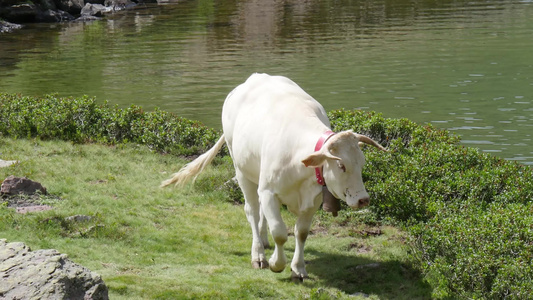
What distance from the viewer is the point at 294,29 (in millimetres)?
38969

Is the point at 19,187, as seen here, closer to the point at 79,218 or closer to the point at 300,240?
the point at 79,218

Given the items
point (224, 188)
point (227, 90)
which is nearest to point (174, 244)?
point (224, 188)

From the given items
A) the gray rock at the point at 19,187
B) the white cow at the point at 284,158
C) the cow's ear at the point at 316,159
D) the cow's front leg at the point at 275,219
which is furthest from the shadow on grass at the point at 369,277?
the gray rock at the point at 19,187

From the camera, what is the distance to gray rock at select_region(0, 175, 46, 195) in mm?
10725

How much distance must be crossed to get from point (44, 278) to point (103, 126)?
9.47m

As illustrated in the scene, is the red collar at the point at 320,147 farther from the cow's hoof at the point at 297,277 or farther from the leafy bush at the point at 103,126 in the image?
the leafy bush at the point at 103,126

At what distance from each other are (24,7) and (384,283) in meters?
45.0

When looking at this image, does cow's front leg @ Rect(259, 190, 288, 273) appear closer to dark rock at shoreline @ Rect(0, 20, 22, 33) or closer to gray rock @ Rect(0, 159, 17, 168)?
gray rock @ Rect(0, 159, 17, 168)

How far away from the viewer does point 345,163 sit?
7.22 meters

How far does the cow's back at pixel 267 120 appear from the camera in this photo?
8.06 m

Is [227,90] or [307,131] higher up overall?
[307,131]

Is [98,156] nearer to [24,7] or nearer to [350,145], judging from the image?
[350,145]

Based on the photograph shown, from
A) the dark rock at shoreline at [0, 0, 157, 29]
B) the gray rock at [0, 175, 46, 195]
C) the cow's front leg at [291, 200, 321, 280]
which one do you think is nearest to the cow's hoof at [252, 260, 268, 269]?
the cow's front leg at [291, 200, 321, 280]

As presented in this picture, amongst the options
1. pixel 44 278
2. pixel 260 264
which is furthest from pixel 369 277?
pixel 44 278
